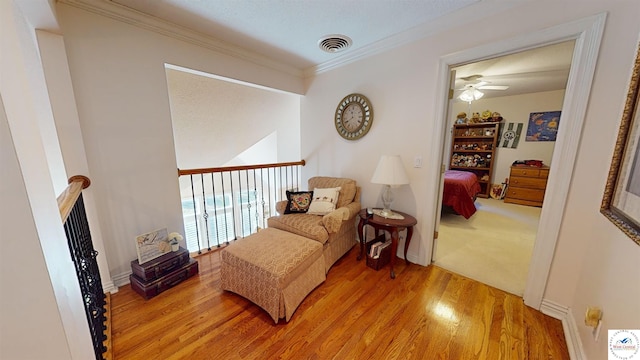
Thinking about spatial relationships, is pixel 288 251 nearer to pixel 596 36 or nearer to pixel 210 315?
pixel 210 315

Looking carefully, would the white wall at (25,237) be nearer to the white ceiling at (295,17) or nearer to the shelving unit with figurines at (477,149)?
the white ceiling at (295,17)

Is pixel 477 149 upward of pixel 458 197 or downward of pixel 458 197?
upward

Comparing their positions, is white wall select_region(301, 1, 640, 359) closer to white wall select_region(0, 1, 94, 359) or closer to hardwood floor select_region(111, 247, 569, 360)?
hardwood floor select_region(111, 247, 569, 360)

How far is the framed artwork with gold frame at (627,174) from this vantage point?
3.32 feet

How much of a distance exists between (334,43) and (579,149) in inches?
84.6

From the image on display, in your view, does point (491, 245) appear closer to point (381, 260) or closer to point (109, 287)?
point (381, 260)

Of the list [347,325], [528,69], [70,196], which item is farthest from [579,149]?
[70,196]

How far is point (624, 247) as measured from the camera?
3.35ft

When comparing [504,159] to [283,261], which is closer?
[283,261]

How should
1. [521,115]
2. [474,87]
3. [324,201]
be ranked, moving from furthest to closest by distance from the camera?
1. [521,115]
2. [474,87]
3. [324,201]

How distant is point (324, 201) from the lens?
98.5 inches

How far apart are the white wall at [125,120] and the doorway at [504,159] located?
106 inches

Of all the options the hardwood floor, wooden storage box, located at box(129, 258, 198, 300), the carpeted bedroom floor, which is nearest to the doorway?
the carpeted bedroom floor

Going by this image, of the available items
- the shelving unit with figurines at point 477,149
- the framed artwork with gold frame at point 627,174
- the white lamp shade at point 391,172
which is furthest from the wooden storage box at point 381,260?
the shelving unit with figurines at point 477,149
